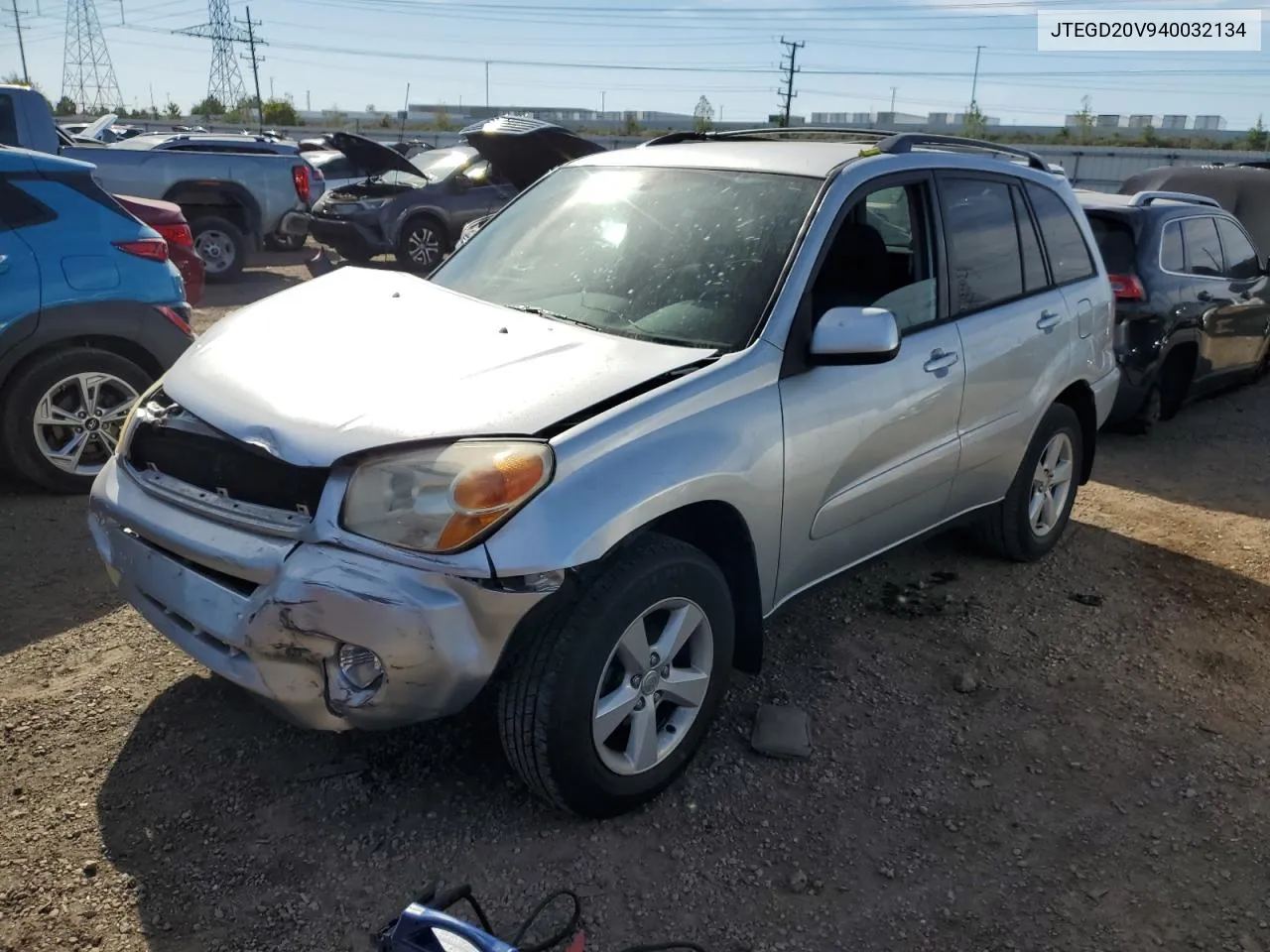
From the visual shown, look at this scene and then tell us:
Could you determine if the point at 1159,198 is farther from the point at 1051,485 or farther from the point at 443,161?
the point at 443,161

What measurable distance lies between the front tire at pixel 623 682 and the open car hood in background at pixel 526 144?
4.04m

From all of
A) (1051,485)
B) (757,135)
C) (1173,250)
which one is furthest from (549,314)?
(1173,250)

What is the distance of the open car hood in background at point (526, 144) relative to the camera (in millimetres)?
6422

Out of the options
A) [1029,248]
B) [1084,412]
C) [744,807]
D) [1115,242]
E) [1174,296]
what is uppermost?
[1029,248]

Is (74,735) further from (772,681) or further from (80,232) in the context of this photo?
(80,232)

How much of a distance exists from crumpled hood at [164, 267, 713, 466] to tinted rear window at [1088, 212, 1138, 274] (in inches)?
194

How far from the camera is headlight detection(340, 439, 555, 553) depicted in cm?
239

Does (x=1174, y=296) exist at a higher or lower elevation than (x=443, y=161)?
lower

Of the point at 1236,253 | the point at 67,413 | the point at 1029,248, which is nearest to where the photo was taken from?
the point at 1029,248

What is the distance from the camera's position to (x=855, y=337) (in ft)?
9.79

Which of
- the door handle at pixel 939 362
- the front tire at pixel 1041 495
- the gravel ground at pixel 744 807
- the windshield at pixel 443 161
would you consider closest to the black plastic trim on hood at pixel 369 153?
the windshield at pixel 443 161

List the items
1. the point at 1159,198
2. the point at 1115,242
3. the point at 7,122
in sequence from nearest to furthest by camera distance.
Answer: the point at 1115,242, the point at 1159,198, the point at 7,122

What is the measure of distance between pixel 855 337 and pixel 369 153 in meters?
9.89

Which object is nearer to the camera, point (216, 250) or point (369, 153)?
point (369, 153)
